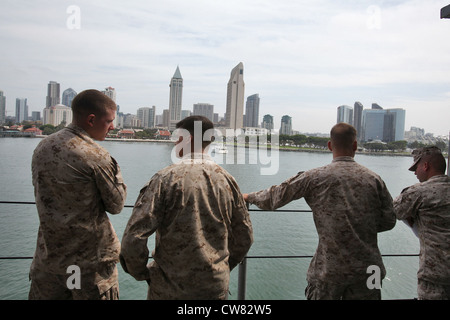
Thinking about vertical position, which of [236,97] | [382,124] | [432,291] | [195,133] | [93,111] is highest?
[236,97]

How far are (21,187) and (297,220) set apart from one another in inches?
928

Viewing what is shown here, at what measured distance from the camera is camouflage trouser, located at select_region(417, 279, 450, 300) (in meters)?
2.36

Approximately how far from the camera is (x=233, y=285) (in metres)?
9.95

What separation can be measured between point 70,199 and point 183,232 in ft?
2.15

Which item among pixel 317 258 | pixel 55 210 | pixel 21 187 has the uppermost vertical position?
pixel 55 210

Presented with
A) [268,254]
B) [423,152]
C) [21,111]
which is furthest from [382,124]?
[21,111]

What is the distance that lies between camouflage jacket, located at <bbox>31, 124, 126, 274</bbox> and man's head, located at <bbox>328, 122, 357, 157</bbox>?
149 cm

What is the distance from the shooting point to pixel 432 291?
2406mm

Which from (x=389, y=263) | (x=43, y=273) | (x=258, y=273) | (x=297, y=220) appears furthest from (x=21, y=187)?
(x=43, y=273)

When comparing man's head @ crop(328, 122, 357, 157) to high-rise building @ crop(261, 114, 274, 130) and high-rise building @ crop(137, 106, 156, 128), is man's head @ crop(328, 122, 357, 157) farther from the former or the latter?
high-rise building @ crop(137, 106, 156, 128)

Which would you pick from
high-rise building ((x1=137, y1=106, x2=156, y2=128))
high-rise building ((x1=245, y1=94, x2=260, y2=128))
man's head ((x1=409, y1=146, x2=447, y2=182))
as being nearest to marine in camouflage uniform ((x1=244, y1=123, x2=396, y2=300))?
man's head ((x1=409, y1=146, x2=447, y2=182))

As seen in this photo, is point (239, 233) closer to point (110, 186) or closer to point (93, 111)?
point (110, 186)
